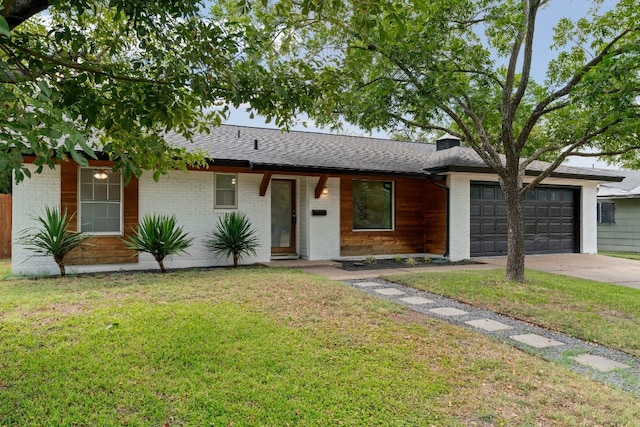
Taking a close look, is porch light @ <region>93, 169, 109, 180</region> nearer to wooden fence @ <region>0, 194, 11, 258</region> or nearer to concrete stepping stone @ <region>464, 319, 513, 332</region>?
Answer: wooden fence @ <region>0, 194, 11, 258</region>

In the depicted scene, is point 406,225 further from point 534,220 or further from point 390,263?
point 534,220

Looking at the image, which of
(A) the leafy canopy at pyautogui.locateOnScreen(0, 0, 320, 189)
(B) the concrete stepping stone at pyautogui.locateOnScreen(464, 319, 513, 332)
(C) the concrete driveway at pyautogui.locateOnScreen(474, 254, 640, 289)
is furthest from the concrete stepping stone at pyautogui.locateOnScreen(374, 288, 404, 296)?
(C) the concrete driveway at pyautogui.locateOnScreen(474, 254, 640, 289)

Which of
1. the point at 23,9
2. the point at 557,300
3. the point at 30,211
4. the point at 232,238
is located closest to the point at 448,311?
the point at 557,300

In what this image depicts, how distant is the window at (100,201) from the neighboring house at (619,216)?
17.6 meters

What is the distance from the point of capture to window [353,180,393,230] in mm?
11305

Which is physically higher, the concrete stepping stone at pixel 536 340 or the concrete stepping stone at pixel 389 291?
the concrete stepping stone at pixel 389 291

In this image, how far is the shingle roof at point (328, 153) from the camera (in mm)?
9641

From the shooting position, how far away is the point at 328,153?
37.6 ft

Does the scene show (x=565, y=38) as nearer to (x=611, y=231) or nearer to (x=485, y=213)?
(x=485, y=213)

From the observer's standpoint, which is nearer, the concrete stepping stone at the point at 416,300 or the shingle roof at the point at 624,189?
the concrete stepping stone at the point at 416,300

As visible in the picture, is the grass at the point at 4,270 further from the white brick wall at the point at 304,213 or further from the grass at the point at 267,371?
the white brick wall at the point at 304,213

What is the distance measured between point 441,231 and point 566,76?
515 centimetres

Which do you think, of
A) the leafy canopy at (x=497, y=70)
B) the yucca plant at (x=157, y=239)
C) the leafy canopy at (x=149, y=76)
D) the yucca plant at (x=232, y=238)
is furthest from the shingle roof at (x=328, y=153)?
the leafy canopy at (x=149, y=76)

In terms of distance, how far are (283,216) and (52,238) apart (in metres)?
5.24
